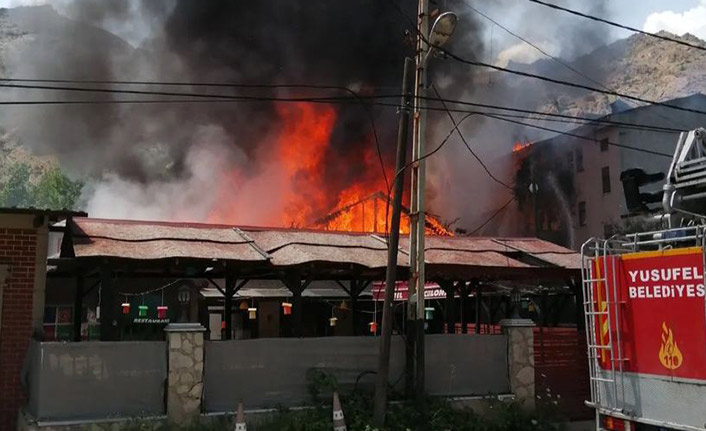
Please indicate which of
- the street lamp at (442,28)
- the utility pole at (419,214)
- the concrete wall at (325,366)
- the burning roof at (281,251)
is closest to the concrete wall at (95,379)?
the concrete wall at (325,366)

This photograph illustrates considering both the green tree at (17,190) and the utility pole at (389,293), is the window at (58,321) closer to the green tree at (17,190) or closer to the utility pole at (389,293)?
the utility pole at (389,293)

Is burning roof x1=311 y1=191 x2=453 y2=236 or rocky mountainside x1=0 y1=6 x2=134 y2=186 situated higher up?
rocky mountainside x1=0 y1=6 x2=134 y2=186

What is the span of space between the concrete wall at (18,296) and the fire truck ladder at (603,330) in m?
7.73

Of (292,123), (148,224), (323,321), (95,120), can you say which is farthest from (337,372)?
(95,120)

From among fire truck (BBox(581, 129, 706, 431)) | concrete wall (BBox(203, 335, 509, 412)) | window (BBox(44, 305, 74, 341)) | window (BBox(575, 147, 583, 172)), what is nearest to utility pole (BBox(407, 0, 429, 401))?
concrete wall (BBox(203, 335, 509, 412))

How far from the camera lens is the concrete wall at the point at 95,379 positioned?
8.36 metres

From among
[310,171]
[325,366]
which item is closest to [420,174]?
[325,366]

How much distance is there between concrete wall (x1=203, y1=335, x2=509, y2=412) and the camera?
370 inches

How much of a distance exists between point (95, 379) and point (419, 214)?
5243 millimetres

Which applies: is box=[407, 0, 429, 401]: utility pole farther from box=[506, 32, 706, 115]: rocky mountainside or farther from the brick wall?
box=[506, 32, 706, 115]: rocky mountainside

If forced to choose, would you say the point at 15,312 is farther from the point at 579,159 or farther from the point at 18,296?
the point at 579,159

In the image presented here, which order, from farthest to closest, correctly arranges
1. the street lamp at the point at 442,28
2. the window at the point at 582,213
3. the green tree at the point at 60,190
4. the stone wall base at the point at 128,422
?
1. the green tree at the point at 60,190
2. the window at the point at 582,213
3. the street lamp at the point at 442,28
4. the stone wall base at the point at 128,422

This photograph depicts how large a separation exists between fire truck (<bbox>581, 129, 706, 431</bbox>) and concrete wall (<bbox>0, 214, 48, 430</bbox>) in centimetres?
778

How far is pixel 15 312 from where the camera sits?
9.36 meters
